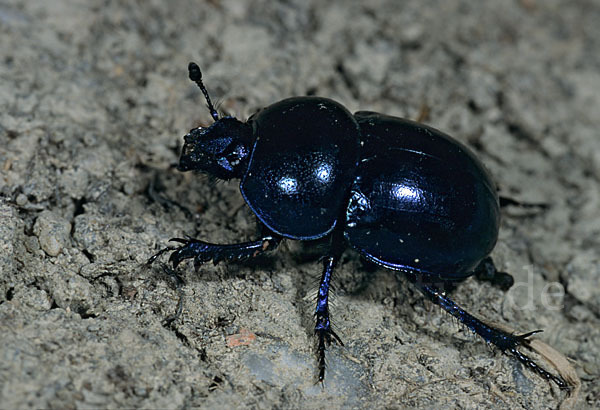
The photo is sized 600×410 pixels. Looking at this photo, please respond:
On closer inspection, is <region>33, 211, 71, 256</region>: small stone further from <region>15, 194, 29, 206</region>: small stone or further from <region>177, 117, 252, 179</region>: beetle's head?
<region>177, 117, 252, 179</region>: beetle's head

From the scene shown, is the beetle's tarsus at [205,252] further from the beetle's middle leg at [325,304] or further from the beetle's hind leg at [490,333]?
the beetle's hind leg at [490,333]

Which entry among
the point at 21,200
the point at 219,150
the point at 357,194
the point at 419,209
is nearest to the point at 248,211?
the point at 219,150

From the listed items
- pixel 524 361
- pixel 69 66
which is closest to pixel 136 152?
pixel 69 66

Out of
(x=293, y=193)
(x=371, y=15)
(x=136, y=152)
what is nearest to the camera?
(x=293, y=193)

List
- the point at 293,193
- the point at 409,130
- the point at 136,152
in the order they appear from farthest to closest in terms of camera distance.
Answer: the point at 136,152 → the point at 409,130 → the point at 293,193

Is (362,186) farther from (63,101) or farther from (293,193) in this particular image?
(63,101)

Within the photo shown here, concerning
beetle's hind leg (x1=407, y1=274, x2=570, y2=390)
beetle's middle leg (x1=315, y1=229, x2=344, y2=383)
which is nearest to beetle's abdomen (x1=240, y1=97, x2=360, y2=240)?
beetle's middle leg (x1=315, y1=229, x2=344, y2=383)

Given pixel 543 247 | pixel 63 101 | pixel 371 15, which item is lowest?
pixel 543 247

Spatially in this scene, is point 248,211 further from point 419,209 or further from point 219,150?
point 419,209
